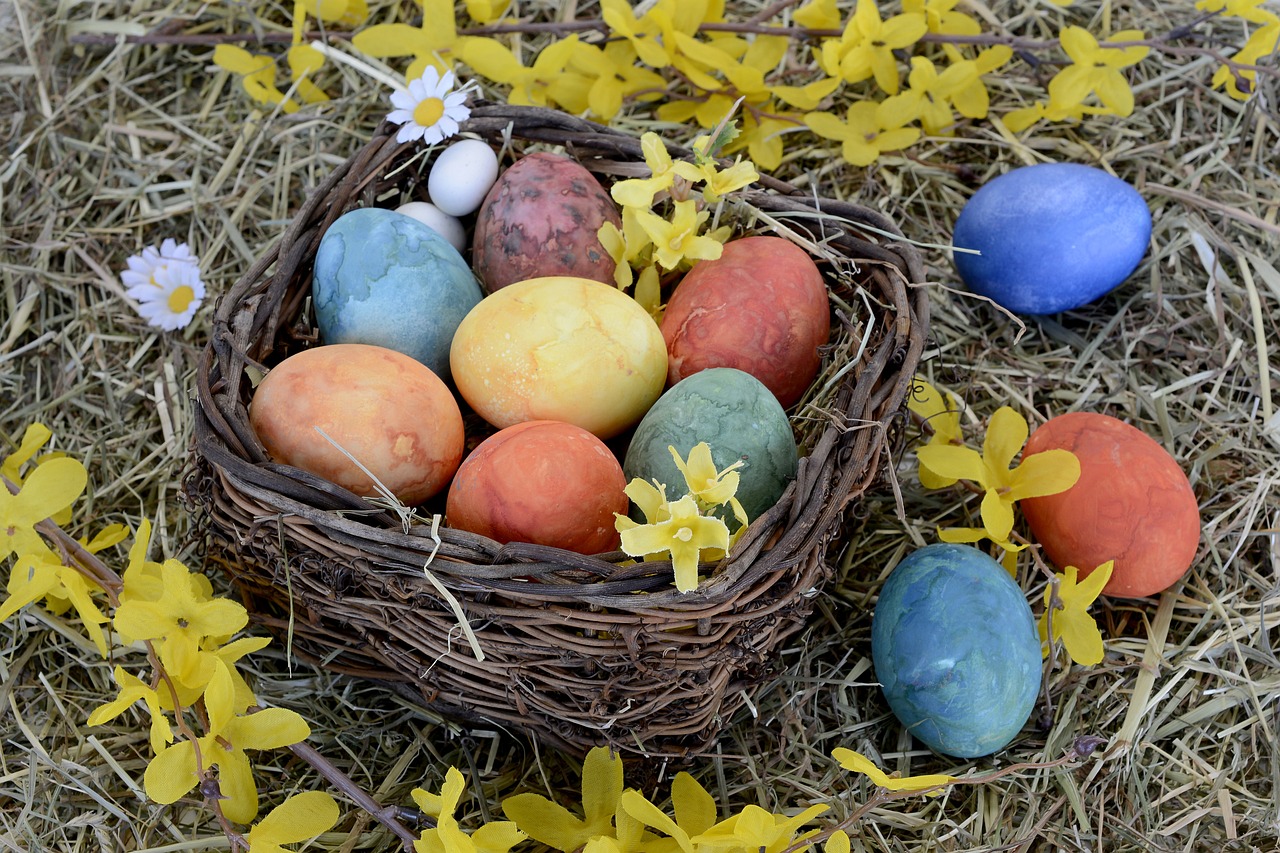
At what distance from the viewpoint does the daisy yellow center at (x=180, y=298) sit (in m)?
1.90

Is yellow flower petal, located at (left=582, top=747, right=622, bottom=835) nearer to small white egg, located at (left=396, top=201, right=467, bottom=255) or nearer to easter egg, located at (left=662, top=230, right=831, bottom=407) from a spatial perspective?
easter egg, located at (left=662, top=230, right=831, bottom=407)

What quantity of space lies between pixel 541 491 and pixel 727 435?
243 mm

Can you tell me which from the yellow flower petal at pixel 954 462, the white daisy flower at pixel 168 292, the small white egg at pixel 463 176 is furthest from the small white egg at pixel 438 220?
the yellow flower petal at pixel 954 462

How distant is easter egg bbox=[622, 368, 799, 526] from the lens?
132cm

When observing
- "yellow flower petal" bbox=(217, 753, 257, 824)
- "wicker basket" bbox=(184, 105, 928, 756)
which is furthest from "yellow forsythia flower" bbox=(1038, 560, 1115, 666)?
"yellow flower petal" bbox=(217, 753, 257, 824)

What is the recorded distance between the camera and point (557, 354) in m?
1.39

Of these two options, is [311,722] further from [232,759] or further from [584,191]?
[584,191]

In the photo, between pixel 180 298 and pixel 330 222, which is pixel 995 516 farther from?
pixel 180 298

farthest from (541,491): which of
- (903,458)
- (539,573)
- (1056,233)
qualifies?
(1056,233)

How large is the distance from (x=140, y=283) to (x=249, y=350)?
578mm

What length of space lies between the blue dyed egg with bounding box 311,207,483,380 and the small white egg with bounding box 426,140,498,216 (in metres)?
0.15

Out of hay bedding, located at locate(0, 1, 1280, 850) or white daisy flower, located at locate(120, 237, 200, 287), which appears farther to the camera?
white daisy flower, located at locate(120, 237, 200, 287)

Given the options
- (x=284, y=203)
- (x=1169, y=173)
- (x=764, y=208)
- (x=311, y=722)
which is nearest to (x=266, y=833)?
(x=311, y=722)

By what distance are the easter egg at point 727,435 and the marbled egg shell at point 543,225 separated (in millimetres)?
330
